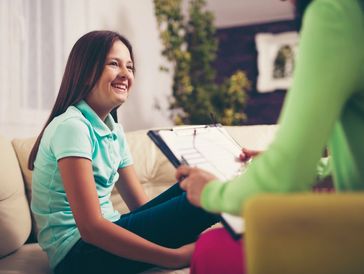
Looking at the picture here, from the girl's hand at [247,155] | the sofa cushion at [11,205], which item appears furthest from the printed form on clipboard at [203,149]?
the sofa cushion at [11,205]

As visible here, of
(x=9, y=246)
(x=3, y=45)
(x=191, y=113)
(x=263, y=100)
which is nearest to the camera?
(x=9, y=246)

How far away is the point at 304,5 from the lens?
0.68 metres

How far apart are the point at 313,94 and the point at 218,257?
0.32m

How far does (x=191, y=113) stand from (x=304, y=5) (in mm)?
2619

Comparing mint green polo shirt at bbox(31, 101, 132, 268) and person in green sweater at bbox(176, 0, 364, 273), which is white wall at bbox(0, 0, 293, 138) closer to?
mint green polo shirt at bbox(31, 101, 132, 268)

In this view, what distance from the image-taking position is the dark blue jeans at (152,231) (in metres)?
1.13

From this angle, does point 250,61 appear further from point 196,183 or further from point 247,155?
point 196,183

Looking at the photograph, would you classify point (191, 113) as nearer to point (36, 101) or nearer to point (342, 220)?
point (36, 101)

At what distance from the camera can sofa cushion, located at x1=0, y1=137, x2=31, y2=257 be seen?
1.42m

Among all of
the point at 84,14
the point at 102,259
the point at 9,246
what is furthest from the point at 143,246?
the point at 84,14

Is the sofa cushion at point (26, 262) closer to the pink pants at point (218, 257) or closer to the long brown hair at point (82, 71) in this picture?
the long brown hair at point (82, 71)

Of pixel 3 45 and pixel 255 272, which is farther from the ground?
pixel 3 45

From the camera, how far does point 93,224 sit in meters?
1.10

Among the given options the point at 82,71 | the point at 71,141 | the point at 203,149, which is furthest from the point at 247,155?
the point at 82,71
